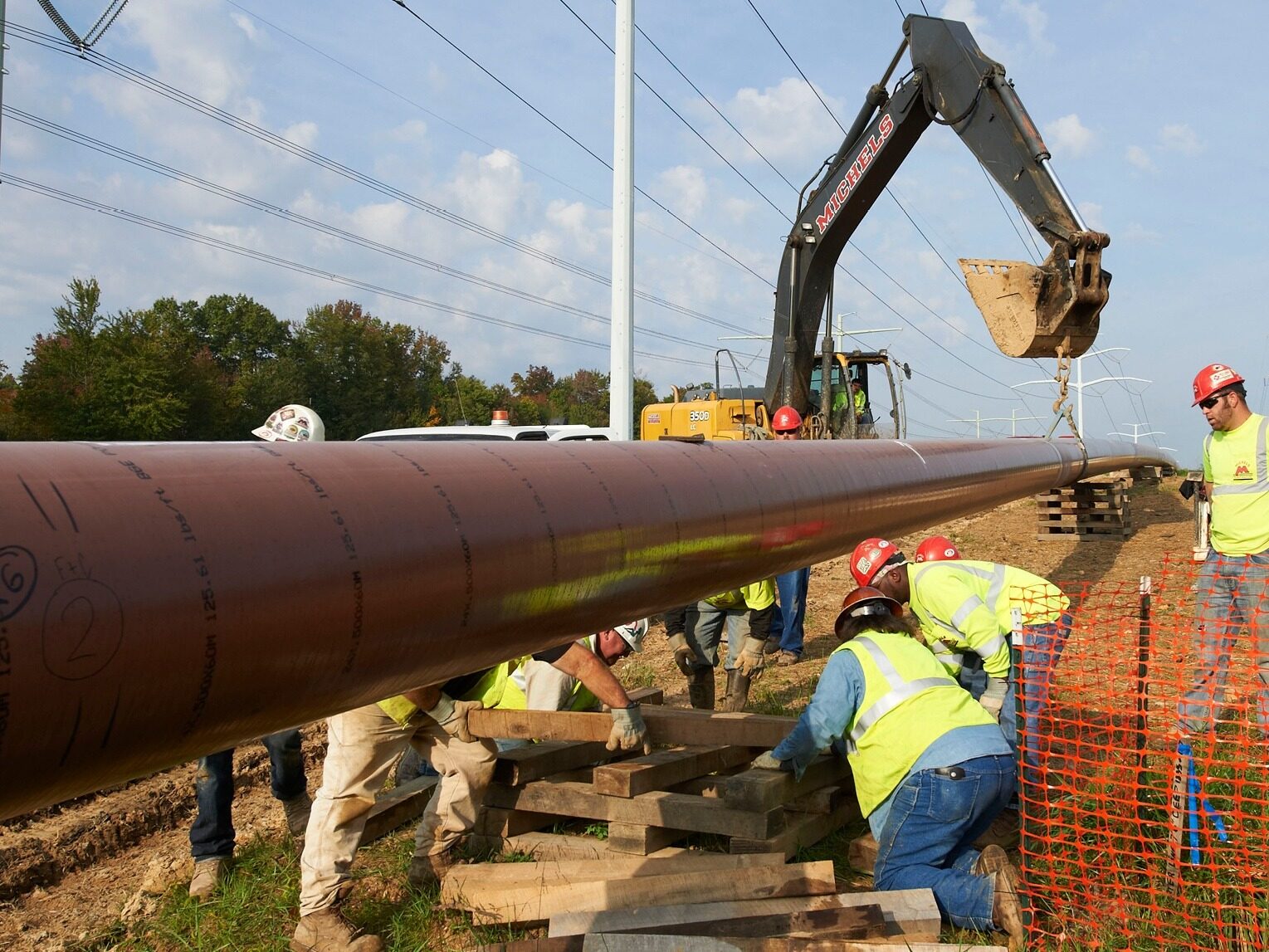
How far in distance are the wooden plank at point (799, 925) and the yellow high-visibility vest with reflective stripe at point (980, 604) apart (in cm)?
190

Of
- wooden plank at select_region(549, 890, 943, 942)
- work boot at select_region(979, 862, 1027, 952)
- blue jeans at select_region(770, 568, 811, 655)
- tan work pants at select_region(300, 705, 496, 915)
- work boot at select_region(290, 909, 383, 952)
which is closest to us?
wooden plank at select_region(549, 890, 943, 942)

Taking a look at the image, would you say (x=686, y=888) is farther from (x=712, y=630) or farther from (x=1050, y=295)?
(x=1050, y=295)

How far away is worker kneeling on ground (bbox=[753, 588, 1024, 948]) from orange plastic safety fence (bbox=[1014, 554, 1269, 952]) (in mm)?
183

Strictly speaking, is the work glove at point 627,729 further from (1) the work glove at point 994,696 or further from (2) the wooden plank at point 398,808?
(1) the work glove at point 994,696

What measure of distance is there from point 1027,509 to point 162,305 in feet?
123

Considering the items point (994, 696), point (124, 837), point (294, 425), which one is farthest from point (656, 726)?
point (124, 837)

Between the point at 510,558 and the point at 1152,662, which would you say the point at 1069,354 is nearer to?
the point at 1152,662

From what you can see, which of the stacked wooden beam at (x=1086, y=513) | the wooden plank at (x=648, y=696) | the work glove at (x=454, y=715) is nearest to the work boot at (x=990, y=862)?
the work glove at (x=454, y=715)

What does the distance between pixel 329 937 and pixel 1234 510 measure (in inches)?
198

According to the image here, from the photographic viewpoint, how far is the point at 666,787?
451 cm

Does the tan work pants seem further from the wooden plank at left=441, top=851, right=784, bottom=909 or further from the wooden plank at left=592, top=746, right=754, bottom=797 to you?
the wooden plank at left=592, top=746, right=754, bottom=797

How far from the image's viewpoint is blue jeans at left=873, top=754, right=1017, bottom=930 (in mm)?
3740

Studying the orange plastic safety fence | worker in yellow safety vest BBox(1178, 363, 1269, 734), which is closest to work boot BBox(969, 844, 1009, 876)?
the orange plastic safety fence

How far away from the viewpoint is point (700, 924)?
335 cm
